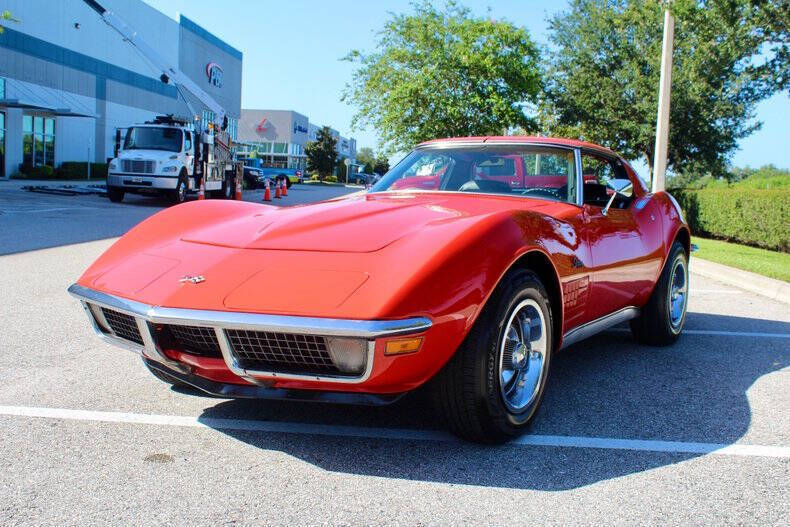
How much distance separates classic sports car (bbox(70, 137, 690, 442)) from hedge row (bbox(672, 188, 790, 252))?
1209 centimetres

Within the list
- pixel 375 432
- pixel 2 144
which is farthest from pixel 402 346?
pixel 2 144

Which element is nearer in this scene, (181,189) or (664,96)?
(664,96)

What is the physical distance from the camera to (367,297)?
2.73 metres

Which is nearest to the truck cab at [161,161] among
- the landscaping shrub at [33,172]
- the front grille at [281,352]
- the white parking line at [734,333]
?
the landscaping shrub at [33,172]

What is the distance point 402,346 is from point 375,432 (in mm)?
769

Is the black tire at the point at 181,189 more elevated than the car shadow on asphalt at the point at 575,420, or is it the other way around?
the black tire at the point at 181,189

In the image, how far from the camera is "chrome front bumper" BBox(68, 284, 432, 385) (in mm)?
2635

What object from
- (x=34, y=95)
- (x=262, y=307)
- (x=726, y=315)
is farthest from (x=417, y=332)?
(x=34, y=95)

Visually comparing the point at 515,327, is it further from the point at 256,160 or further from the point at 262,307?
the point at 256,160

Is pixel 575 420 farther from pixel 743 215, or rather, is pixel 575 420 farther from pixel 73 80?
pixel 73 80

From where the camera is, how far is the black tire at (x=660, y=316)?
525cm

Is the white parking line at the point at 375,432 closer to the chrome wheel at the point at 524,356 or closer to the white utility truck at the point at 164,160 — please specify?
the chrome wheel at the point at 524,356

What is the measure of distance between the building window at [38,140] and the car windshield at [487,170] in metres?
32.8

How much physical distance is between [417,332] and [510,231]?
Answer: 2.50 ft
